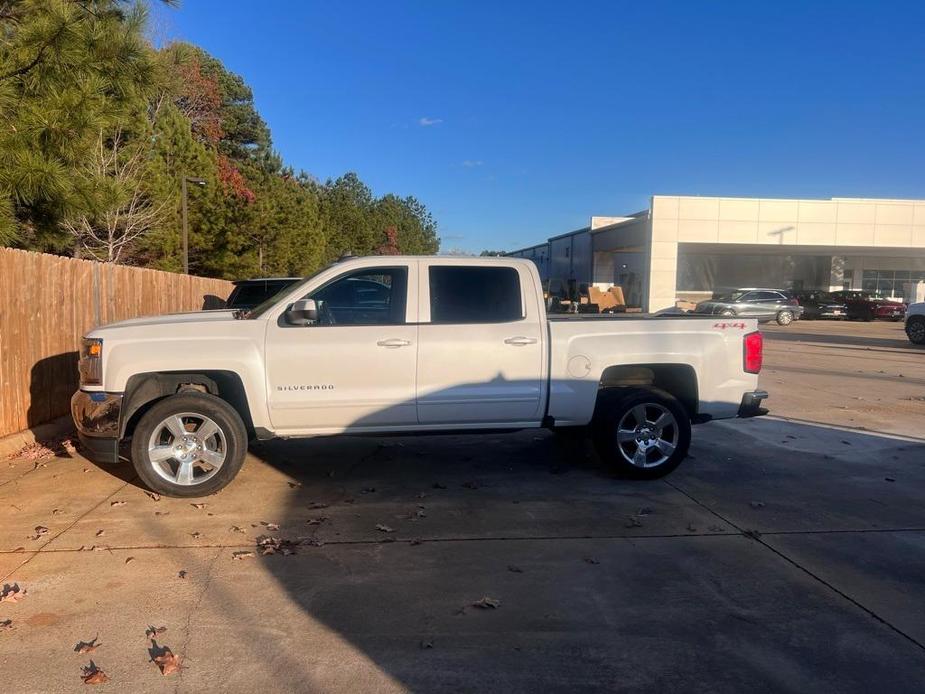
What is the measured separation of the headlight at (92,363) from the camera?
20.1 feet

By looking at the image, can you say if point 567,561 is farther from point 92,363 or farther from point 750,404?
point 92,363

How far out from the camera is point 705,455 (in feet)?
26.2

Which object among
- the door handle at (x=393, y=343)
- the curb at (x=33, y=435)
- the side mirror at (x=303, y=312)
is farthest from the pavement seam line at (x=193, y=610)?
the curb at (x=33, y=435)

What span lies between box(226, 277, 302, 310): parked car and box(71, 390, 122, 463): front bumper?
6.02 m

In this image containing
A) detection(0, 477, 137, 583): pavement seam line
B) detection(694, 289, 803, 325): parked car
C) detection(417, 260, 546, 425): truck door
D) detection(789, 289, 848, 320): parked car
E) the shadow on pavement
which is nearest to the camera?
the shadow on pavement

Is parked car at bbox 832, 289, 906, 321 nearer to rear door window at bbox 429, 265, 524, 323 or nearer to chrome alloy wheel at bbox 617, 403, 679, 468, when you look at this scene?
chrome alloy wheel at bbox 617, 403, 679, 468

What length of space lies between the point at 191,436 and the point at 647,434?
3955 mm

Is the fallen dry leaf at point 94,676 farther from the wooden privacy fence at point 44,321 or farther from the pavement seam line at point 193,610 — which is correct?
the wooden privacy fence at point 44,321

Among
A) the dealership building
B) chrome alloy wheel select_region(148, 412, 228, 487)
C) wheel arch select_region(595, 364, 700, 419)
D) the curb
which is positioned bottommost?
the curb

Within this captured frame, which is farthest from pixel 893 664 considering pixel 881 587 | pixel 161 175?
pixel 161 175

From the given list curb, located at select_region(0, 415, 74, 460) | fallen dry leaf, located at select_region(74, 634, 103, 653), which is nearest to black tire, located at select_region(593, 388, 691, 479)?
fallen dry leaf, located at select_region(74, 634, 103, 653)

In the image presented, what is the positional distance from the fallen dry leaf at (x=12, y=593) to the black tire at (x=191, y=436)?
1686 mm

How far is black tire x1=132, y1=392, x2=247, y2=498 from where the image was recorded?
20.0 ft

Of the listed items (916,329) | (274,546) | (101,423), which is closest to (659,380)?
(274,546)
